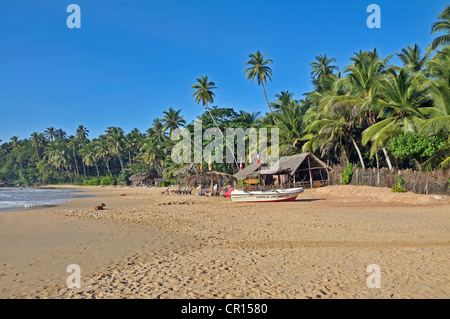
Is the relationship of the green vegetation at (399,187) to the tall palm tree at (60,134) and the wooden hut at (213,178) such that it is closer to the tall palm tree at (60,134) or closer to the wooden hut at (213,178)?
the wooden hut at (213,178)

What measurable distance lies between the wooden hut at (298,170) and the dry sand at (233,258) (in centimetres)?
1546

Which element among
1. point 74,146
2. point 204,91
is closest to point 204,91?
point 204,91

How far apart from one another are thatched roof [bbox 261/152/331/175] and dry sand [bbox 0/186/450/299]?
49.3ft

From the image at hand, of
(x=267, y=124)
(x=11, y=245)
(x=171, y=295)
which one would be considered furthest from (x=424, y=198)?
(x=267, y=124)

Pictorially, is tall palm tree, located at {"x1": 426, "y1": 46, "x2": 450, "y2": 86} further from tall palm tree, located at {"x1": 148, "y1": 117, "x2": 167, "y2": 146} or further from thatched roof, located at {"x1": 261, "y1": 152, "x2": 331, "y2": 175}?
tall palm tree, located at {"x1": 148, "y1": 117, "x2": 167, "y2": 146}

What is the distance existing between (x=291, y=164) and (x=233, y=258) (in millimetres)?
21119

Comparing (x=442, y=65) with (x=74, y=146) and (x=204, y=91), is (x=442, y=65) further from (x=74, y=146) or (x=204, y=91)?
(x=74, y=146)

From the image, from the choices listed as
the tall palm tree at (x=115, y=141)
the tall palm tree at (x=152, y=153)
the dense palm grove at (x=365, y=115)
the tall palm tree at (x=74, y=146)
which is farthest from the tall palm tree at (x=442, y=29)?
the tall palm tree at (x=74, y=146)

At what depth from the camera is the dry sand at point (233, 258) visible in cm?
450

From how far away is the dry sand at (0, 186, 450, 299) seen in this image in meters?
4.50

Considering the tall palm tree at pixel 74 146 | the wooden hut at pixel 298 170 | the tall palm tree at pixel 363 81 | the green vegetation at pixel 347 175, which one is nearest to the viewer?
the tall palm tree at pixel 363 81

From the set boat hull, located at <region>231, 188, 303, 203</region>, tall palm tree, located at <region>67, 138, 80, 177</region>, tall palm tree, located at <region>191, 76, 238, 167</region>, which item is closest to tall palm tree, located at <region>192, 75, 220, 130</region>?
tall palm tree, located at <region>191, 76, 238, 167</region>

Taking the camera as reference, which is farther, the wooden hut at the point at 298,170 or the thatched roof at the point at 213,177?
the thatched roof at the point at 213,177
